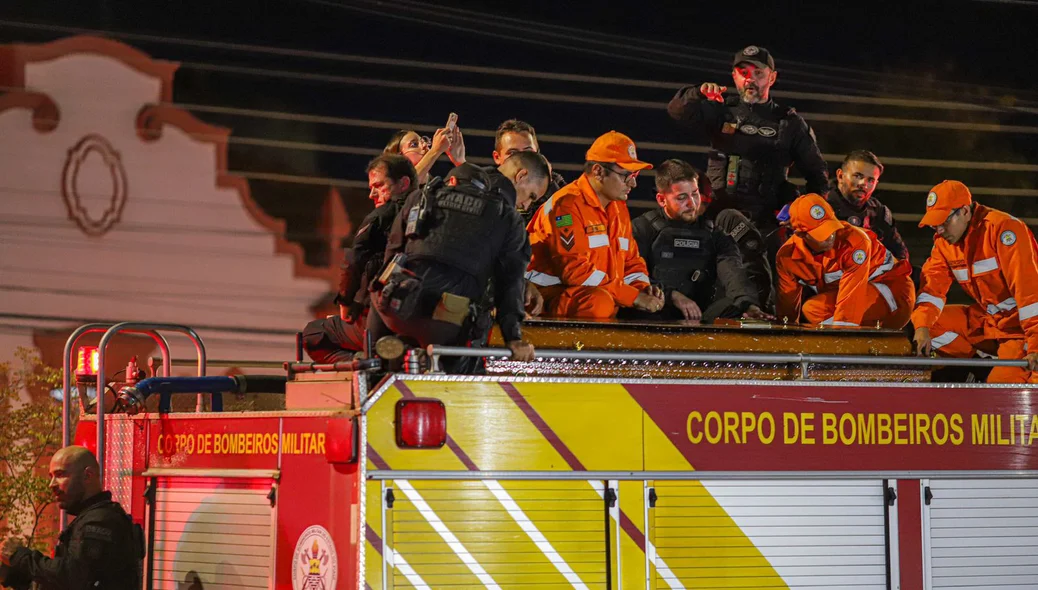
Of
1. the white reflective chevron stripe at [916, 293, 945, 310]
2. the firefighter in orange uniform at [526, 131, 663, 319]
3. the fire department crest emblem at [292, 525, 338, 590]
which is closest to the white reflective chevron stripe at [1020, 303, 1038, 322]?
the white reflective chevron stripe at [916, 293, 945, 310]

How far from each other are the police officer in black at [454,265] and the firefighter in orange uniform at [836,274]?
101 inches

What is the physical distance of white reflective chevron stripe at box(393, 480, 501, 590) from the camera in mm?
4164

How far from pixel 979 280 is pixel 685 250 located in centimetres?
154

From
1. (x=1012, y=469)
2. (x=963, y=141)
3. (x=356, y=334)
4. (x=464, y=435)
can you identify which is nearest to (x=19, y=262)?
(x=356, y=334)

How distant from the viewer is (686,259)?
6.91 m

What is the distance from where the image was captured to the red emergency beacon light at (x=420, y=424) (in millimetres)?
4160

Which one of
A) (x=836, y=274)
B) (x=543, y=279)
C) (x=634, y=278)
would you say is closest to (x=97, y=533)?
(x=543, y=279)

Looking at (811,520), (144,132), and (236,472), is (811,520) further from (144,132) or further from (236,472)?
(144,132)

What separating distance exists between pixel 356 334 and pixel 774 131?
3.06 meters

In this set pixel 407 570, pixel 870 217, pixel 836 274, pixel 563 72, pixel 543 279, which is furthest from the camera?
pixel 563 72

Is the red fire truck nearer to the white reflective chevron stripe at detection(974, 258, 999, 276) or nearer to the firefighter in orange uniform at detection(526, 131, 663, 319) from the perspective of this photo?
the firefighter in orange uniform at detection(526, 131, 663, 319)

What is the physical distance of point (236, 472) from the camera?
464 cm

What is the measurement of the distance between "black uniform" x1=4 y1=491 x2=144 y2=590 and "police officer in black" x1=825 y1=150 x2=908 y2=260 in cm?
478

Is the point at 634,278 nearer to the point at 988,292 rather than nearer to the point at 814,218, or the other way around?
the point at 814,218
